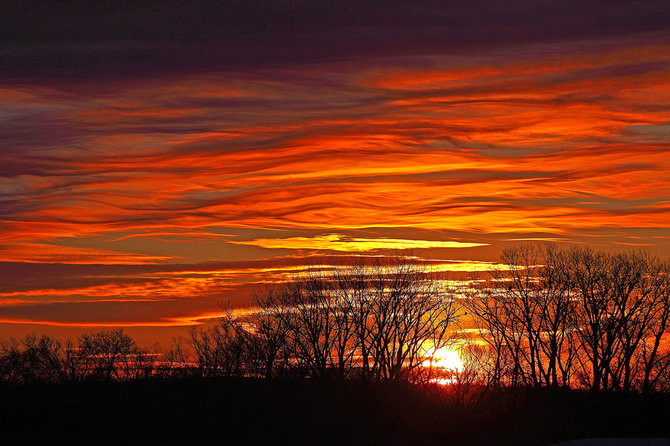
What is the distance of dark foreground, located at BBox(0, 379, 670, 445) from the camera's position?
43.1m

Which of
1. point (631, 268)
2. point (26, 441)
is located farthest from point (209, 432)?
point (631, 268)

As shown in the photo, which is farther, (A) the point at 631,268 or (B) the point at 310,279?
(B) the point at 310,279

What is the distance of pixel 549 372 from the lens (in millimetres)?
75688

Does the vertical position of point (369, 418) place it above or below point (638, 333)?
below

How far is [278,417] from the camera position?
47094 millimetres

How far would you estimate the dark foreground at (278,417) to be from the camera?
43062 mm

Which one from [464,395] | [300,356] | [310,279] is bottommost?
[464,395]

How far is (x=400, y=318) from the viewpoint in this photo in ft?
284

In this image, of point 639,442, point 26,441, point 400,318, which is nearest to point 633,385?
point 400,318

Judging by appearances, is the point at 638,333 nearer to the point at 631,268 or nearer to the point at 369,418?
the point at 631,268

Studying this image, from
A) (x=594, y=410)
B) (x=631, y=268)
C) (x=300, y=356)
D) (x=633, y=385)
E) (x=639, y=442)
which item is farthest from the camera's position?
(x=300, y=356)

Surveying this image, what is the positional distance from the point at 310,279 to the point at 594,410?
113 feet

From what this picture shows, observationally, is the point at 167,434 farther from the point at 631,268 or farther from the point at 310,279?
the point at 631,268

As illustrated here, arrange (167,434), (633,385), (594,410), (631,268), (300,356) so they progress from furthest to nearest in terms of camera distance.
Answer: (300,356), (631,268), (633,385), (594,410), (167,434)
